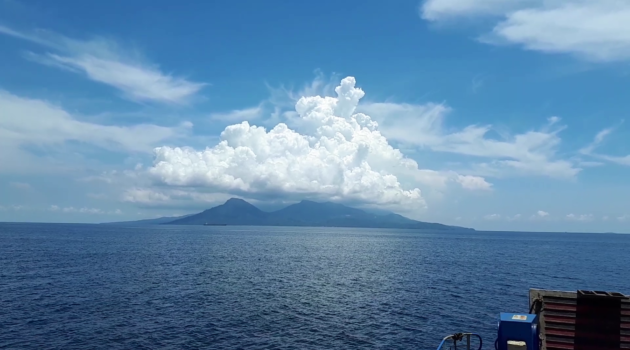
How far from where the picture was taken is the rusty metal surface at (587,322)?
23.7m

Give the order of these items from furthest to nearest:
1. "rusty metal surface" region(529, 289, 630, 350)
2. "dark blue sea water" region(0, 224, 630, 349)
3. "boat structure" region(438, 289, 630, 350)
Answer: "dark blue sea water" region(0, 224, 630, 349)
"rusty metal surface" region(529, 289, 630, 350)
"boat structure" region(438, 289, 630, 350)

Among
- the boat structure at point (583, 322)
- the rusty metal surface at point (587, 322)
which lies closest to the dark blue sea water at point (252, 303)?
the boat structure at point (583, 322)

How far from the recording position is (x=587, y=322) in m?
24.6

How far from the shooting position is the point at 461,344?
48688 mm

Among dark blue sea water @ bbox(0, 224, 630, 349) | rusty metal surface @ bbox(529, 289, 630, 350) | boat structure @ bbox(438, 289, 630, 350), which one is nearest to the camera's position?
boat structure @ bbox(438, 289, 630, 350)

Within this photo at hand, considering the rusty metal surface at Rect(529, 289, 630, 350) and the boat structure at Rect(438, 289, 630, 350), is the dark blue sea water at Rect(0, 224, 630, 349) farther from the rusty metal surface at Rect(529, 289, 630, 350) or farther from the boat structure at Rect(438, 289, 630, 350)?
the rusty metal surface at Rect(529, 289, 630, 350)

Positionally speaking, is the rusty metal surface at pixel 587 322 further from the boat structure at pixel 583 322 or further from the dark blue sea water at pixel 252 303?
the dark blue sea water at pixel 252 303

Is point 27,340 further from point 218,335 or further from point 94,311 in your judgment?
point 218,335

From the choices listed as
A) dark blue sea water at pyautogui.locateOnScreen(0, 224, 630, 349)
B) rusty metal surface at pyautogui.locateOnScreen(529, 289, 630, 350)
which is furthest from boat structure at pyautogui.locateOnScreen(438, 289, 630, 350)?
dark blue sea water at pyautogui.locateOnScreen(0, 224, 630, 349)

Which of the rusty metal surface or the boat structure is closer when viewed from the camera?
the boat structure

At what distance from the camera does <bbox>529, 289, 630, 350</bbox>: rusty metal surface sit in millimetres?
23688

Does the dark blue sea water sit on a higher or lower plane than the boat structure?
lower

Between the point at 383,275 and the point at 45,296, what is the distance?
66704 mm

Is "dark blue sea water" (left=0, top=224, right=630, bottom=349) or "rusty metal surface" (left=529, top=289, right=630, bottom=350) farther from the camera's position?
"dark blue sea water" (left=0, top=224, right=630, bottom=349)
